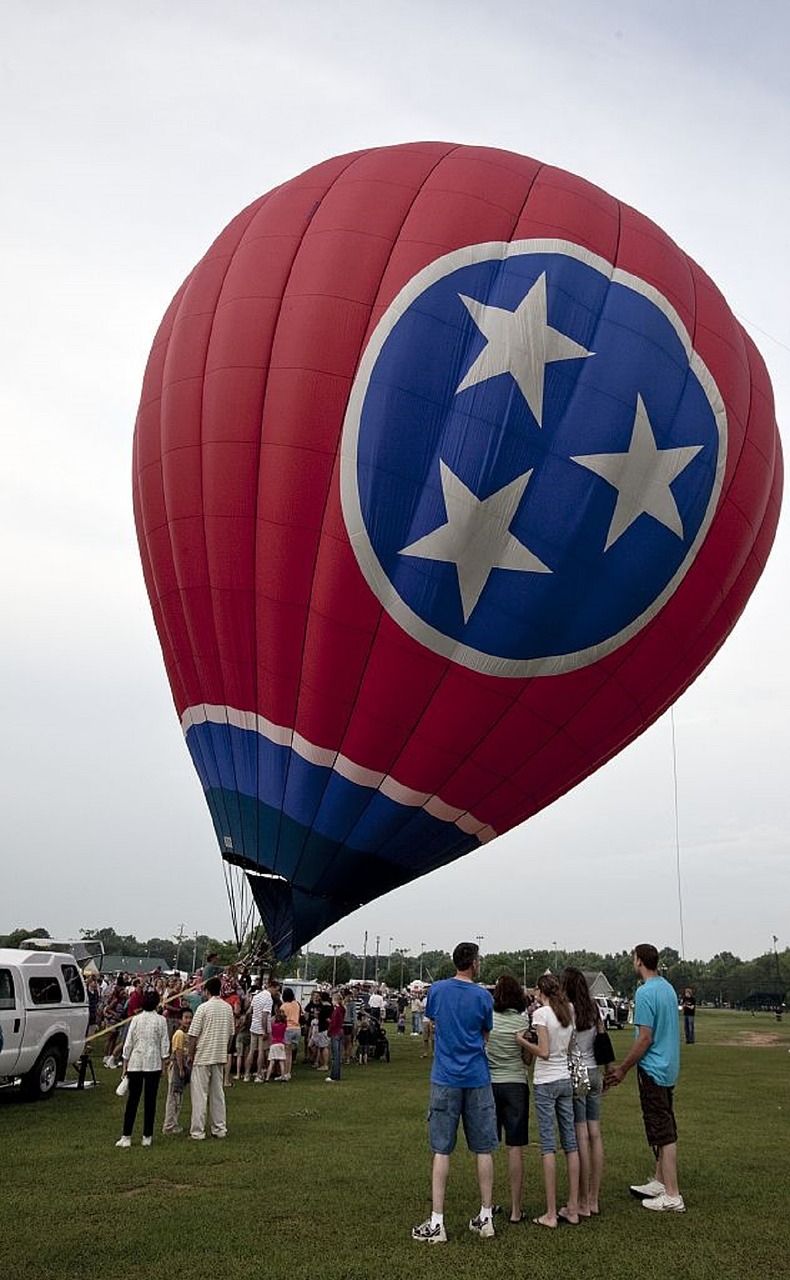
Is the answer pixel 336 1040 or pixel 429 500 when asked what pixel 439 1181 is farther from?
pixel 336 1040

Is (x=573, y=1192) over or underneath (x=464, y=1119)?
underneath

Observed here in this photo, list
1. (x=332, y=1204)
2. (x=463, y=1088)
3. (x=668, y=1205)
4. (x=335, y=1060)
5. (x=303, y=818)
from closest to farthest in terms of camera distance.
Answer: (x=463, y=1088) < (x=668, y=1205) < (x=332, y=1204) < (x=303, y=818) < (x=335, y=1060)

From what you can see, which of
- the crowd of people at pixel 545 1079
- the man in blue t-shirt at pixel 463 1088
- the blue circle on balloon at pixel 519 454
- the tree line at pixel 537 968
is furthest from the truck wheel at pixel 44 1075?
the tree line at pixel 537 968

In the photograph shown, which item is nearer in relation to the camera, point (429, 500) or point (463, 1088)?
point (463, 1088)

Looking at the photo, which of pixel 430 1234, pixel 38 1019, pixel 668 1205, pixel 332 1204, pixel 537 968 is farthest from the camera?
pixel 537 968

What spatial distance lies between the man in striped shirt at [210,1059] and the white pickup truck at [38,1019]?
11.1 feet

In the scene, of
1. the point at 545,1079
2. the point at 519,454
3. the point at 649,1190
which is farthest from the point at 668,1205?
the point at 519,454

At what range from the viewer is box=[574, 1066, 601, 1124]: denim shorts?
6.53 metres

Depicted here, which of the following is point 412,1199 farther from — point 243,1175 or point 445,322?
point 445,322

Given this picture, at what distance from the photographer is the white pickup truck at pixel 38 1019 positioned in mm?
11570

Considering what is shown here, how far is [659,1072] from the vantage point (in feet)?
21.1

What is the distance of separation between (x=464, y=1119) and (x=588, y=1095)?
113cm

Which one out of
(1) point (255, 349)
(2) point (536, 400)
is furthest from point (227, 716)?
(2) point (536, 400)

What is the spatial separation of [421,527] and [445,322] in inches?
96.8
